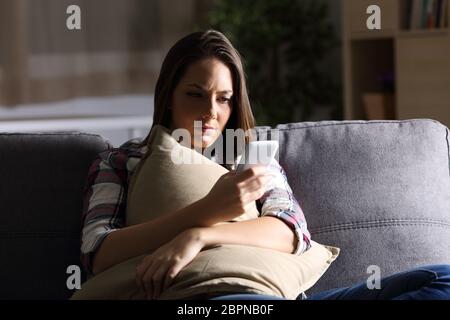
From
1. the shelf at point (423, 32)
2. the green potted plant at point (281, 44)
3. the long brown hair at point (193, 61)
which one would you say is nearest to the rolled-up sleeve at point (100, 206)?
the long brown hair at point (193, 61)

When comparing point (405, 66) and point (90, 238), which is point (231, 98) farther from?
point (405, 66)

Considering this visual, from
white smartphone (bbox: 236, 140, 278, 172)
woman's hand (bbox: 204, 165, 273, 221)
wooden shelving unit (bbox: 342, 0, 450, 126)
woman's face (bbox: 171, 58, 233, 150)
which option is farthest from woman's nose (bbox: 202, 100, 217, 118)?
wooden shelving unit (bbox: 342, 0, 450, 126)

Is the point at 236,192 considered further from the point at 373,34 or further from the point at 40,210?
the point at 373,34

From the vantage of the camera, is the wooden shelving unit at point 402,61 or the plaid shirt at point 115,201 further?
the wooden shelving unit at point 402,61

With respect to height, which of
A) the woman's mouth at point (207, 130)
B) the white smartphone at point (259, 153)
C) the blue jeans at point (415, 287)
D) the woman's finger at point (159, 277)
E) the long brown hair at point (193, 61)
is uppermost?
the long brown hair at point (193, 61)

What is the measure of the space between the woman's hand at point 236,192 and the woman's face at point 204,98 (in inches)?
9.2

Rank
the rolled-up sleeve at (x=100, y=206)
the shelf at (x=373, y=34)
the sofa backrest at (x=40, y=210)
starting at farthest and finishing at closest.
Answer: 1. the shelf at (x=373, y=34)
2. the sofa backrest at (x=40, y=210)
3. the rolled-up sleeve at (x=100, y=206)

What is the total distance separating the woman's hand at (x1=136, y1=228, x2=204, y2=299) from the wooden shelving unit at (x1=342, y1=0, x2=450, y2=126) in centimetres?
240

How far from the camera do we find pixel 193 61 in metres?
1.66

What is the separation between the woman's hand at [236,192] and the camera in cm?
141

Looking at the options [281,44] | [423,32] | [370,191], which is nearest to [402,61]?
[423,32]

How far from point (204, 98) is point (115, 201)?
25 centimetres

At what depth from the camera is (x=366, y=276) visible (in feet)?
5.82

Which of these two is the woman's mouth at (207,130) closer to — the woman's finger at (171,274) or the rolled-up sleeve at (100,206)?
the rolled-up sleeve at (100,206)
